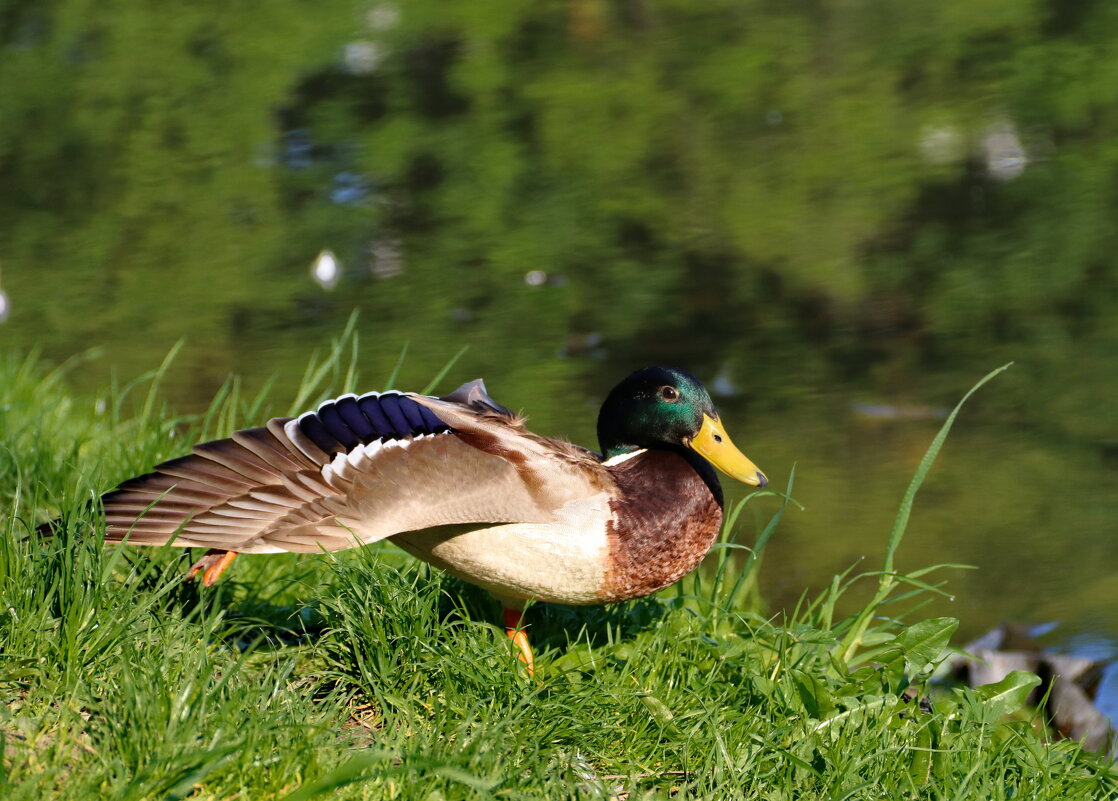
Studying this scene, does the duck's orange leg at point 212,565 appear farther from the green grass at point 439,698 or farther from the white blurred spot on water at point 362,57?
the white blurred spot on water at point 362,57

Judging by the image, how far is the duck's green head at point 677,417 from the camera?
10.3 ft

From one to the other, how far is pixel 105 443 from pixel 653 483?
2024 mm

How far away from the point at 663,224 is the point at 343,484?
4460mm

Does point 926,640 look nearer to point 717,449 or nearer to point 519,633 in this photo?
point 717,449

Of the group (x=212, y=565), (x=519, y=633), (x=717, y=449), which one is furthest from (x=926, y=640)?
(x=212, y=565)

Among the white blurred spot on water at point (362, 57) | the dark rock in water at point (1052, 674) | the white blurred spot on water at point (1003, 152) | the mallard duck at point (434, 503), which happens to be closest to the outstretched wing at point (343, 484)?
the mallard duck at point (434, 503)

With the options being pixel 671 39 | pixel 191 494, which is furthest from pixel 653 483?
pixel 671 39

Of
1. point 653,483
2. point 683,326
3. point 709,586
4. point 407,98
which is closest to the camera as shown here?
point 653,483

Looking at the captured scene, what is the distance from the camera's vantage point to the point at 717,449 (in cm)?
316

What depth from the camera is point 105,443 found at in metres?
4.23

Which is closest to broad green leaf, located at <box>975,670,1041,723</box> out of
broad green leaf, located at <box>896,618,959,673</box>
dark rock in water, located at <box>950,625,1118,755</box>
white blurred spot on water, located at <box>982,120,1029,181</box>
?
broad green leaf, located at <box>896,618,959,673</box>

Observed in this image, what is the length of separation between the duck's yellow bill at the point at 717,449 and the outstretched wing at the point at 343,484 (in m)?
0.29

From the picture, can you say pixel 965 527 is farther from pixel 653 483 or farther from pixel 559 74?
pixel 559 74

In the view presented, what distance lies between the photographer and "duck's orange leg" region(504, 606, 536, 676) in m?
3.01
